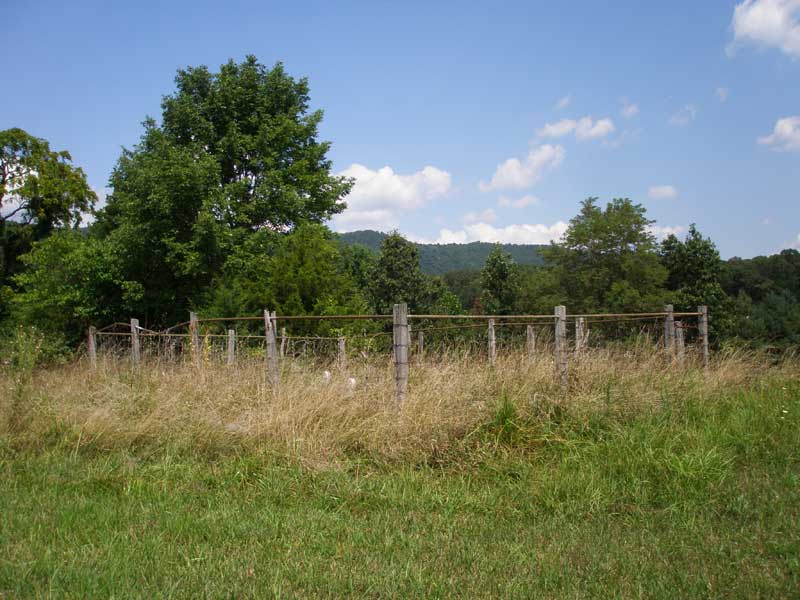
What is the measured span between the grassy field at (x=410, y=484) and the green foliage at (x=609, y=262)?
98.1ft

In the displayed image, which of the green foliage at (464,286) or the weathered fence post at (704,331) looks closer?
the weathered fence post at (704,331)

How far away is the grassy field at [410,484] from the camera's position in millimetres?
3430

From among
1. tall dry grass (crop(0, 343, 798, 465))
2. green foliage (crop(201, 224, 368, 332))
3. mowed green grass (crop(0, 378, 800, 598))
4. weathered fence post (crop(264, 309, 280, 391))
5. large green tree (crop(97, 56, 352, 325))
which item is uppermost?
large green tree (crop(97, 56, 352, 325))

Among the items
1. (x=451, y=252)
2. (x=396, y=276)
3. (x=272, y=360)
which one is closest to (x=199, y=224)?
(x=272, y=360)

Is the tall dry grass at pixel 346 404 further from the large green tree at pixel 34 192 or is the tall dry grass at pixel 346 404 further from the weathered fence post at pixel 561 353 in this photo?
the large green tree at pixel 34 192

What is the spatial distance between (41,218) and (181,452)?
33103 mm

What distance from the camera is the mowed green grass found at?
3342 millimetres

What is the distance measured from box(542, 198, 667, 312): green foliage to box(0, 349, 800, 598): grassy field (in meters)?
29.9

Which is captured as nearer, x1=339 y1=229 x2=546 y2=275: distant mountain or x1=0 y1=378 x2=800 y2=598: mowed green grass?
x1=0 y1=378 x2=800 y2=598: mowed green grass

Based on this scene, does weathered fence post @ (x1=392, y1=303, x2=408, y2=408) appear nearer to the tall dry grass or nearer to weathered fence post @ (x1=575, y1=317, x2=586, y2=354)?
the tall dry grass

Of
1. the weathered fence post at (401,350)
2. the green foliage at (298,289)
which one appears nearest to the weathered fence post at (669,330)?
the weathered fence post at (401,350)

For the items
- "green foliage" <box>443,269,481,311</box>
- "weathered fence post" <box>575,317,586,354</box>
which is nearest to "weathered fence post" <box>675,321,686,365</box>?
"weathered fence post" <box>575,317,586,354</box>

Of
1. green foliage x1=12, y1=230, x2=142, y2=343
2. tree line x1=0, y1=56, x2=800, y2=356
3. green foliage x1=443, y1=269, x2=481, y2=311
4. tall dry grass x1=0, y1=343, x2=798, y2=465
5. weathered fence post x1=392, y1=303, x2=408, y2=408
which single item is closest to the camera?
tall dry grass x1=0, y1=343, x2=798, y2=465

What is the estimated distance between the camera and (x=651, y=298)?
118 ft
